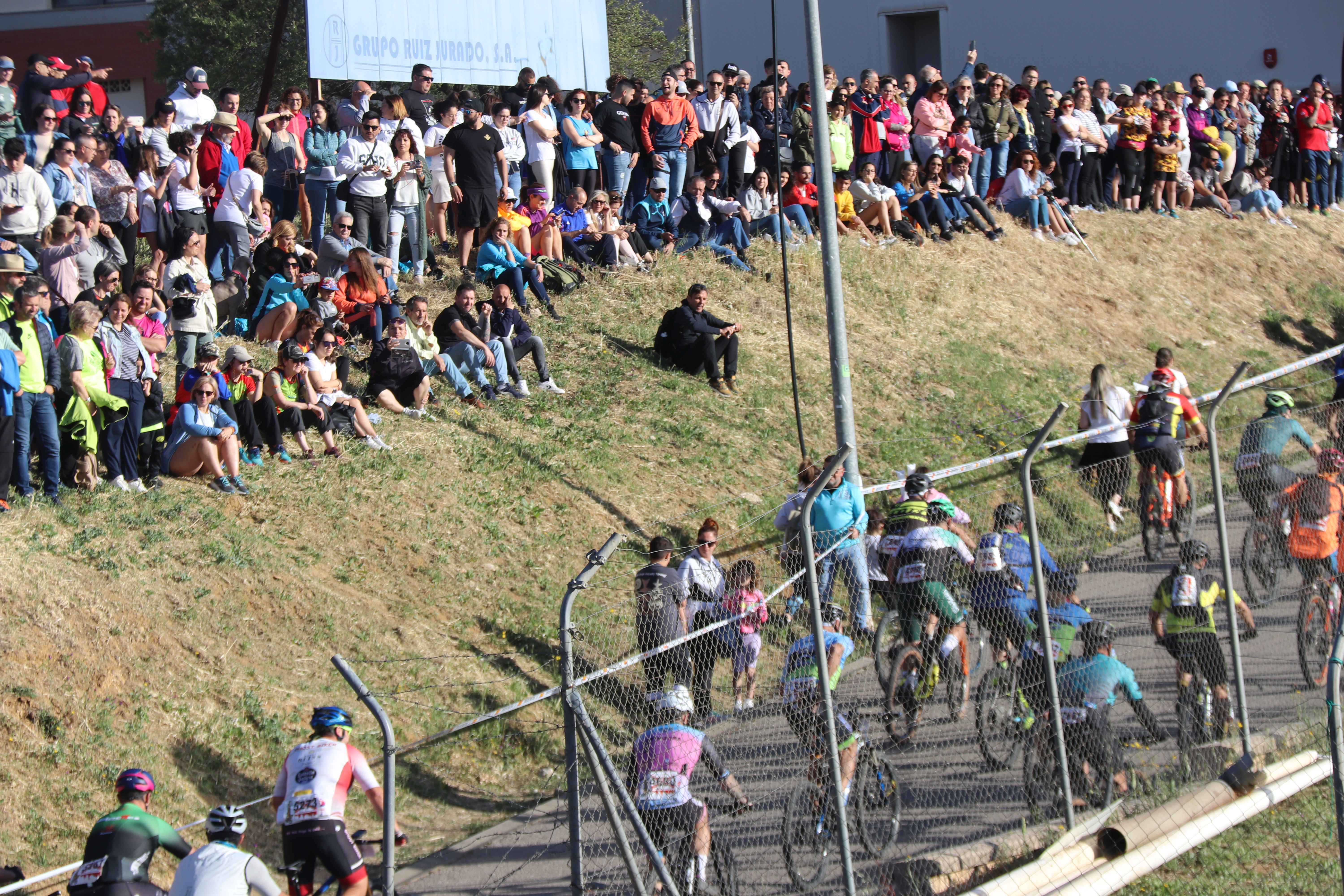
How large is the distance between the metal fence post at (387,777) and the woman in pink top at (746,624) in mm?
1914

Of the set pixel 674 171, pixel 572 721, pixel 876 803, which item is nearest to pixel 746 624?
pixel 876 803

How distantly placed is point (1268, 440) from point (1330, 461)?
1.64 feet

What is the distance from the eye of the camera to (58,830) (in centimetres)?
850

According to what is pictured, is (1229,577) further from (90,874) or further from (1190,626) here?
(90,874)

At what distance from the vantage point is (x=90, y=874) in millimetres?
6965

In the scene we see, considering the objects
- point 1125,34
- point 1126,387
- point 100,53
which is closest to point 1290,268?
point 1126,387

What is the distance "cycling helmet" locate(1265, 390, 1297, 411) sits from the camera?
1107 centimetres

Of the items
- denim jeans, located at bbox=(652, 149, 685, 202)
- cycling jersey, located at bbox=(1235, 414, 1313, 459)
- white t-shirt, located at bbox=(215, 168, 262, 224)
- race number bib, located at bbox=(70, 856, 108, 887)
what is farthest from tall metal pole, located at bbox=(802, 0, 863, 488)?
race number bib, located at bbox=(70, 856, 108, 887)

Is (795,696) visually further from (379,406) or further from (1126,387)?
(1126,387)

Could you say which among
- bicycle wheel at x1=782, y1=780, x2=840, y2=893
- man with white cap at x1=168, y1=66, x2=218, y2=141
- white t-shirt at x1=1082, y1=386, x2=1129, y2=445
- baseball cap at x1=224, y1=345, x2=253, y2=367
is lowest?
bicycle wheel at x1=782, y1=780, x2=840, y2=893

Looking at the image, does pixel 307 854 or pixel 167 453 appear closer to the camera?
pixel 307 854

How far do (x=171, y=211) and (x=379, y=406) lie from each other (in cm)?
303

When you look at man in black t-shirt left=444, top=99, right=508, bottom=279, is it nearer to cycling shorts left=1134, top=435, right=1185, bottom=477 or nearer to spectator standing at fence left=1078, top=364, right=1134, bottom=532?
spectator standing at fence left=1078, top=364, right=1134, bottom=532

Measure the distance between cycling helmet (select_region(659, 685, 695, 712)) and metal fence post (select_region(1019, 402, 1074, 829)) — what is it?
195 centimetres
